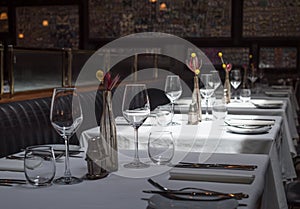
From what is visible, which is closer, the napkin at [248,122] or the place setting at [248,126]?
the place setting at [248,126]

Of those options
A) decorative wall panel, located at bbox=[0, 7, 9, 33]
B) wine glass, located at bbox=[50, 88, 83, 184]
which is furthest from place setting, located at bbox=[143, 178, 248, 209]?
decorative wall panel, located at bbox=[0, 7, 9, 33]

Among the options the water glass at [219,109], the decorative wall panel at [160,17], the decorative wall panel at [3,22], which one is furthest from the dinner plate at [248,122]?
the decorative wall panel at [3,22]

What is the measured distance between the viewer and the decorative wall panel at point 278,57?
927cm

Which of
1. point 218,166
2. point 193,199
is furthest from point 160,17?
point 193,199

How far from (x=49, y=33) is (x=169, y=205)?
10.5 metres

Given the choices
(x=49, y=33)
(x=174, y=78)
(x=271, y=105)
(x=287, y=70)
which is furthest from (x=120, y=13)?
(x=174, y=78)

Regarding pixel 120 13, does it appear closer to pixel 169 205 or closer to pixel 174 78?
pixel 174 78

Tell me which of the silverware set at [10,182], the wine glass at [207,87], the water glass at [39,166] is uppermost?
the wine glass at [207,87]

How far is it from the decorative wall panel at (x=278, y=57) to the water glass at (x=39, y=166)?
837 cm

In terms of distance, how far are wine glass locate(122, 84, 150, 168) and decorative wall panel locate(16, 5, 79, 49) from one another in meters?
9.28

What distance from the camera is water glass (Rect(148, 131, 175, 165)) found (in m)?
1.61

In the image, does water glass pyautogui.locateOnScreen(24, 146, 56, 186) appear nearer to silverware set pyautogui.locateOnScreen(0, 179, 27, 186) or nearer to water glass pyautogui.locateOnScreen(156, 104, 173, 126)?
silverware set pyautogui.locateOnScreen(0, 179, 27, 186)

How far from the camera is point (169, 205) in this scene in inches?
46.4

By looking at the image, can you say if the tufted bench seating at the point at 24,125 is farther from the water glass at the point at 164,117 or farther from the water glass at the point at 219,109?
the water glass at the point at 219,109
